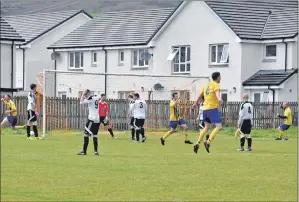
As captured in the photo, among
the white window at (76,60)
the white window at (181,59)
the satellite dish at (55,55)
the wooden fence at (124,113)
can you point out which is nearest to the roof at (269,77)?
the wooden fence at (124,113)

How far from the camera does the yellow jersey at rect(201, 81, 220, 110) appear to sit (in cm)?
2638

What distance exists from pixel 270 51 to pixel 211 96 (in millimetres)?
35128

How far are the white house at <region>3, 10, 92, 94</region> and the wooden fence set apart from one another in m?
18.9

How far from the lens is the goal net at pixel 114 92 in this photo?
49.8m

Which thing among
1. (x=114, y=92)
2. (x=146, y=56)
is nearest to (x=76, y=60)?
(x=146, y=56)

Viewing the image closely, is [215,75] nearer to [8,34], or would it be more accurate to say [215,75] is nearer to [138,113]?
[138,113]

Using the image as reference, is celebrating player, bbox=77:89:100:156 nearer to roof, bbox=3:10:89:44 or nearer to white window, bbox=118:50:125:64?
white window, bbox=118:50:125:64

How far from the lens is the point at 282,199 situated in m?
15.8

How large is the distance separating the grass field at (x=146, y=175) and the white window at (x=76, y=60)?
124ft

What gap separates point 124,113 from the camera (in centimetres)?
Answer: 5256

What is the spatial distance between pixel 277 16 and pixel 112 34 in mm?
11908

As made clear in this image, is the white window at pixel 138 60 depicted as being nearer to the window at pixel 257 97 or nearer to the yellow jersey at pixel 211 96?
the window at pixel 257 97

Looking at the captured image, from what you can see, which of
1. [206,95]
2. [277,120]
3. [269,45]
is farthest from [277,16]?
[206,95]

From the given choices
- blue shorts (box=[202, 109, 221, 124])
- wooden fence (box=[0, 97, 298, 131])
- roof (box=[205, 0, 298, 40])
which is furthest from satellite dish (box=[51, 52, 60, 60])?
blue shorts (box=[202, 109, 221, 124])
